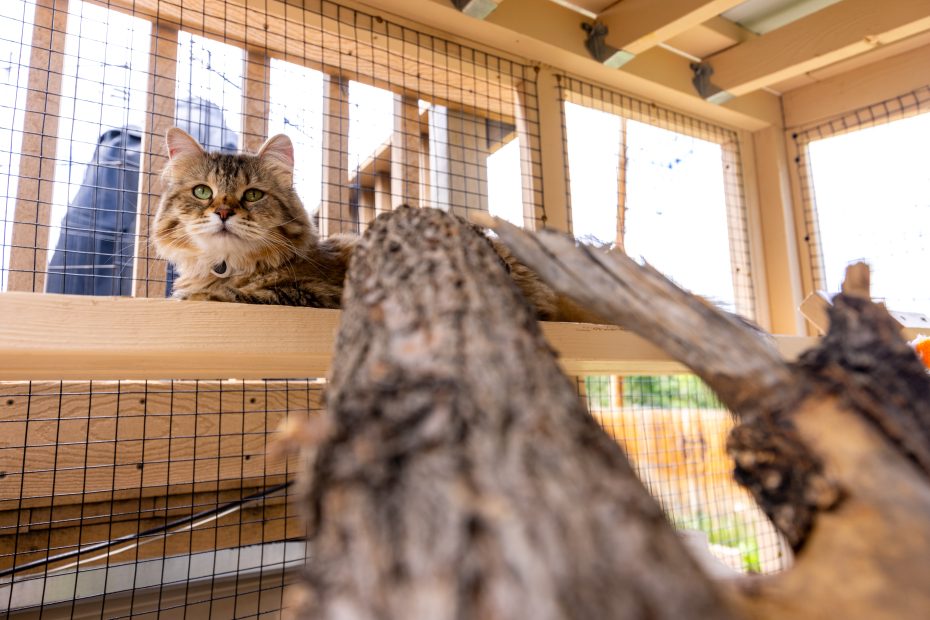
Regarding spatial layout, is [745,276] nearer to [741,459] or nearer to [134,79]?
[741,459]

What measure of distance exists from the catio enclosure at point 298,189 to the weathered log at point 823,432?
0.59 metres

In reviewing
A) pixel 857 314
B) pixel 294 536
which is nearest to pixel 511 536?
pixel 857 314

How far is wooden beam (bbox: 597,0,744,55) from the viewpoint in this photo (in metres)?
1.62

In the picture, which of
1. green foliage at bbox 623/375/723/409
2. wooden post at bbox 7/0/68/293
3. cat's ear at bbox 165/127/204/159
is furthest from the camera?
green foliage at bbox 623/375/723/409

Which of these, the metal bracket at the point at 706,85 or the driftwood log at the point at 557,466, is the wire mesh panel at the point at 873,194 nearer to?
the metal bracket at the point at 706,85

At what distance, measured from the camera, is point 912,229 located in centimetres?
195

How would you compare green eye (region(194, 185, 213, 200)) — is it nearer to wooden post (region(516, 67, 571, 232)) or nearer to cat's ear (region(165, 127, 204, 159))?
cat's ear (region(165, 127, 204, 159))

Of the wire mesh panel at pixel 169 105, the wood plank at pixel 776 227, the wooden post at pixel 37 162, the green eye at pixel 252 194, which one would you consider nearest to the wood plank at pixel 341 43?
the wire mesh panel at pixel 169 105

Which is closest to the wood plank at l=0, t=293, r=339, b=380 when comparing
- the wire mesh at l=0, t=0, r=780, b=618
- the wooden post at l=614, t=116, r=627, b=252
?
the wire mesh at l=0, t=0, r=780, b=618

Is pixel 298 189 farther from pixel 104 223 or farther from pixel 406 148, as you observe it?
pixel 104 223

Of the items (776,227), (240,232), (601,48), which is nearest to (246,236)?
(240,232)

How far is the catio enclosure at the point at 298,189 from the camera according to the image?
129 cm

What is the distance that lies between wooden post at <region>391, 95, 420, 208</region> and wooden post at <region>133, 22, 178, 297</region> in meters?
0.73

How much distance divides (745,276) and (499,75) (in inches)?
51.2
